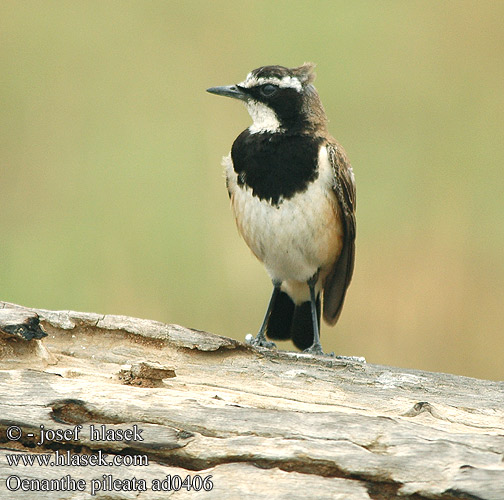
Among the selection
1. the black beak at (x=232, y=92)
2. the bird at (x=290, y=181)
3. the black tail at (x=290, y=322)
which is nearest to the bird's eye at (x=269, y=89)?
the bird at (x=290, y=181)

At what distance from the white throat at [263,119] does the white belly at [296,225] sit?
397mm

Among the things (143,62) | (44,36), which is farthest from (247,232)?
(44,36)

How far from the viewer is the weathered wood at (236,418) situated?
178 inches

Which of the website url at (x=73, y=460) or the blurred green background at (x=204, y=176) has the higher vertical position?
the blurred green background at (x=204, y=176)

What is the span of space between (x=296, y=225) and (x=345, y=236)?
57 cm

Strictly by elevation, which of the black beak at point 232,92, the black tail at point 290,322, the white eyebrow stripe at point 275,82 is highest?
the white eyebrow stripe at point 275,82

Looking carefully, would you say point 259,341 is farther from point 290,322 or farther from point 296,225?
point 296,225

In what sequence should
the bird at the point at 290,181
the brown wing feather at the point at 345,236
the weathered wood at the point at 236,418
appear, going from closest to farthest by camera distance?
1. the weathered wood at the point at 236,418
2. the bird at the point at 290,181
3. the brown wing feather at the point at 345,236

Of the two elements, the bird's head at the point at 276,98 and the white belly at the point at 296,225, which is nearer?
the white belly at the point at 296,225

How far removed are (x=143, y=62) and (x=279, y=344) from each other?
440cm

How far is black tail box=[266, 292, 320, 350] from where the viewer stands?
8.05 metres

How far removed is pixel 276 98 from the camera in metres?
7.22

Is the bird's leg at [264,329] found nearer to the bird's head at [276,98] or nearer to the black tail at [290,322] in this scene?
the black tail at [290,322]

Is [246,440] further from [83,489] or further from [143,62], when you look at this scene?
[143,62]
